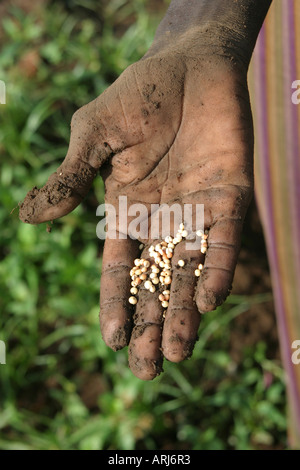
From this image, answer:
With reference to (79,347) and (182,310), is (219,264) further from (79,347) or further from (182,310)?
(79,347)

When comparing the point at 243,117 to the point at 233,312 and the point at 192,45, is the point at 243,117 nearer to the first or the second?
the point at 192,45

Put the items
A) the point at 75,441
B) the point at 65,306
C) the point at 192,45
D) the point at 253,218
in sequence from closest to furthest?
the point at 192,45 < the point at 75,441 < the point at 65,306 < the point at 253,218

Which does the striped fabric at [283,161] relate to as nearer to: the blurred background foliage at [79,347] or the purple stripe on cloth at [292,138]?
the purple stripe on cloth at [292,138]

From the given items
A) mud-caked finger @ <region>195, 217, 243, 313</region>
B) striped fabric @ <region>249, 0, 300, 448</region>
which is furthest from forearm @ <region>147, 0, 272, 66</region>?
mud-caked finger @ <region>195, 217, 243, 313</region>

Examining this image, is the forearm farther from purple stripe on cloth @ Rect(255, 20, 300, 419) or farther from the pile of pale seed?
the pile of pale seed

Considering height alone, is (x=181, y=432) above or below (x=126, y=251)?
below

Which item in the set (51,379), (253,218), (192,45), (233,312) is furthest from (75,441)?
(192,45)
